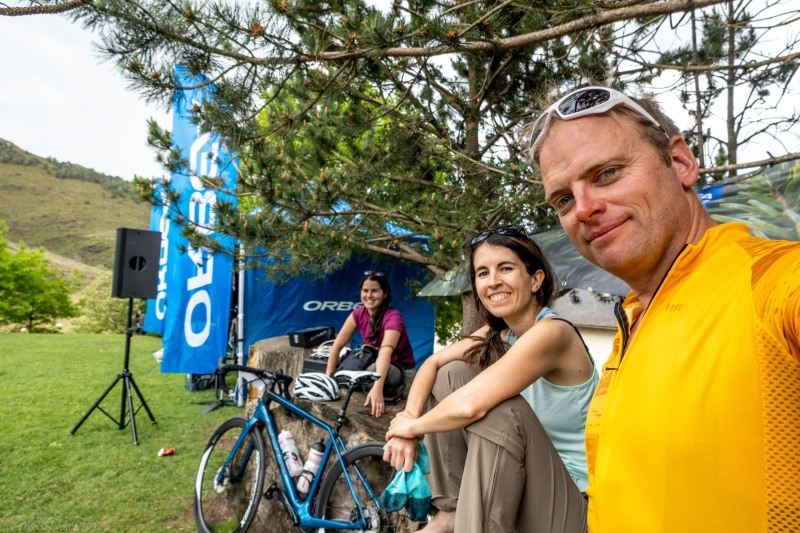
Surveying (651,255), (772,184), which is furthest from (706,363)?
(772,184)

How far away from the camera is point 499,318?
2268mm

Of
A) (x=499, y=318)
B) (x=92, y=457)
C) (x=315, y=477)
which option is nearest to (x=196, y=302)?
(x=92, y=457)

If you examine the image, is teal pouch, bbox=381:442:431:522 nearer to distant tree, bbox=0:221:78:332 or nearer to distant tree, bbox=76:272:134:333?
distant tree, bbox=76:272:134:333

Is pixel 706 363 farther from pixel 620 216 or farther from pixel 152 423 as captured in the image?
pixel 152 423

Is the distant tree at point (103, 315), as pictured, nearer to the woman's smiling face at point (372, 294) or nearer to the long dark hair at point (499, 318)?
the woman's smiling face at point (372, 294)

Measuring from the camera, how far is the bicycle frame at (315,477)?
8.59 feet

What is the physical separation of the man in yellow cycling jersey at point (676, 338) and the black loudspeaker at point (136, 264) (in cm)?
546

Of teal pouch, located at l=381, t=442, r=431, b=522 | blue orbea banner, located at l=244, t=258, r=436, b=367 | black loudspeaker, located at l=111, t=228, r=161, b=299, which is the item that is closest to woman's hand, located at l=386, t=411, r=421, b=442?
teal pouch, located at l=381, t=442, r=431, b=522

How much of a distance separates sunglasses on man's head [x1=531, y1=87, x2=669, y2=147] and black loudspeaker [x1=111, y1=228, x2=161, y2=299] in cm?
541

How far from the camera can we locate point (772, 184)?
278 cm

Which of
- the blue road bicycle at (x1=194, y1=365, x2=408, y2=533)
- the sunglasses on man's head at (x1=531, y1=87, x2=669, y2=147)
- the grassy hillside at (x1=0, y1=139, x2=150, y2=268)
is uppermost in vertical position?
the grassy hillside at (x1=0, y1=139, x2=150, y2=268)

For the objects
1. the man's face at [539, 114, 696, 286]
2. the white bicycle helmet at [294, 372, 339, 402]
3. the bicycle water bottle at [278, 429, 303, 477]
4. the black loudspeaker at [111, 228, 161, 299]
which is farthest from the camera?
the black loudspeaker at [111, 228, 161, 299]

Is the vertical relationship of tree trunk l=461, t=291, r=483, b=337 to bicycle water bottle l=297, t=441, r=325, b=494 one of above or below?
above

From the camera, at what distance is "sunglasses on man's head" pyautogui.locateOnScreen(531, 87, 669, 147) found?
2.98 ft
